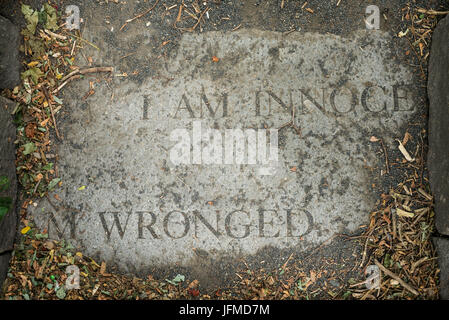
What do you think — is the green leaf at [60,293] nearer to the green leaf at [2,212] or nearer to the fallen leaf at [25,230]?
the fallen leaf at [25,230]

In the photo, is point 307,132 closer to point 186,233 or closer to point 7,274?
point 186,233

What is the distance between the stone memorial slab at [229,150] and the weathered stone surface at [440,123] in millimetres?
156

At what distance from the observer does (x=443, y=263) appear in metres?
2.31

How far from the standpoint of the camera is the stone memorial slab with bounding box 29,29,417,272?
239 centimetres

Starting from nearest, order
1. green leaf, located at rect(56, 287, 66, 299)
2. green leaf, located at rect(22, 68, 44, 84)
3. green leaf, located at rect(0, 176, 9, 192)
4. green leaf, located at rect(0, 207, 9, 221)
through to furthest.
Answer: green leaf, located at rect(0, 207, 9, 221)
green leaf, located at rect(0, 176, 9, 192)
green leaf, located at rect(56, 287, 66, 299)
green leaf, located at rect(22, 68, 44, 84)

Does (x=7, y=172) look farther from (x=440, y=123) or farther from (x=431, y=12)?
(x=431, y=12)

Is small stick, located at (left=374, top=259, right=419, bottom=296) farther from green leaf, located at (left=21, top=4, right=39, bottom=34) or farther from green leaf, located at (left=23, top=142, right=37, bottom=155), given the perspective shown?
green leaf, located at (left=21, top=4, right=39, bottom=34)

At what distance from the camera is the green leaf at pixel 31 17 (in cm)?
245

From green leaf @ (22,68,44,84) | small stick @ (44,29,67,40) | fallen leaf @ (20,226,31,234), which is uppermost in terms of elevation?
small stick @ (44,29,67,40)

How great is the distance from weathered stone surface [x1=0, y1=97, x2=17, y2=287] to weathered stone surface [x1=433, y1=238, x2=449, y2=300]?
2822 millimetres

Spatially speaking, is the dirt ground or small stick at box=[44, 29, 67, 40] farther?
small stick at box=[44, 29, 67, 40]

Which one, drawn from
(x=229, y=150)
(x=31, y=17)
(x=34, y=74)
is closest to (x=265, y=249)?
(x=229, y=150)

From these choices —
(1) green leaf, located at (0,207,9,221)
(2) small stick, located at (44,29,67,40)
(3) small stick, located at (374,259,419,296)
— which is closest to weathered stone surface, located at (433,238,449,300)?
(3) small stick, located at (374,259,419,296)
